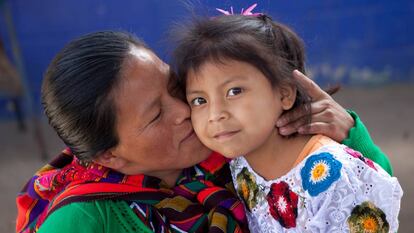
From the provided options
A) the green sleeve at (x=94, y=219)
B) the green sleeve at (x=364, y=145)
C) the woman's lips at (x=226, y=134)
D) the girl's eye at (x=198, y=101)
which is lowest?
the green sleeve at (x=94, y=219)

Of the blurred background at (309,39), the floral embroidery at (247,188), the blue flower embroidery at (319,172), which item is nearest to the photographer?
the blue flower embroidery at (319,172)

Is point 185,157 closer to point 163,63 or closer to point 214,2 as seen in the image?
point 163,63

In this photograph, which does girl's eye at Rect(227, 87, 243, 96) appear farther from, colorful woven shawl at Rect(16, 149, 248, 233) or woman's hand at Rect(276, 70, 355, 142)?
colorful woven shawl at Rect(16, 149, 248, 233)

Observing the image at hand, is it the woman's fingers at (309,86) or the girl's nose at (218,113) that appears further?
the woman's fingers at (309,86)

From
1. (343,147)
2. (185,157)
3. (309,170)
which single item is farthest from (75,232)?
(343,147)

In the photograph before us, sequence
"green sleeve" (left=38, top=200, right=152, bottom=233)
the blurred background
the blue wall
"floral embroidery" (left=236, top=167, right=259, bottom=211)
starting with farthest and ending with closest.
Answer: the blue wall
the blurred background
"floral embroidery" (left=236, top=167, right=259, bottom=211)
"green sleeve" (left=38, top=200, right=152, bottom=233)

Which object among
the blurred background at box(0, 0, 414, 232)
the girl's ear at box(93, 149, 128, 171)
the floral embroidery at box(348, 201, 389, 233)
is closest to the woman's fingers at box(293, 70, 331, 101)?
the floral embroidery at box(348, 201, 389, 233)

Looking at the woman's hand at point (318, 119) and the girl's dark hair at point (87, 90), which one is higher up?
the woman's hand at point (318, 119)

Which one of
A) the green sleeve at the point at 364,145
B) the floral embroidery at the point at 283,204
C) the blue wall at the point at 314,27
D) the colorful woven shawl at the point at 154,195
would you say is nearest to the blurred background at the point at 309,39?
the blue wall at the point at 314,27

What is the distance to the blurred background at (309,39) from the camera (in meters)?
4.62

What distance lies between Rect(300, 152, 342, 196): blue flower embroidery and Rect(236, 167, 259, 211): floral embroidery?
0.66 feet

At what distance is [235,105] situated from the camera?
4.66 feet

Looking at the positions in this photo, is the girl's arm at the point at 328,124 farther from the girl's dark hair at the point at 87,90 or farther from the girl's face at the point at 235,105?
the girl's dark hair at the point at 87,90

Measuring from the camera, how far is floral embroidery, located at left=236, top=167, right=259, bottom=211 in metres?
1.59
